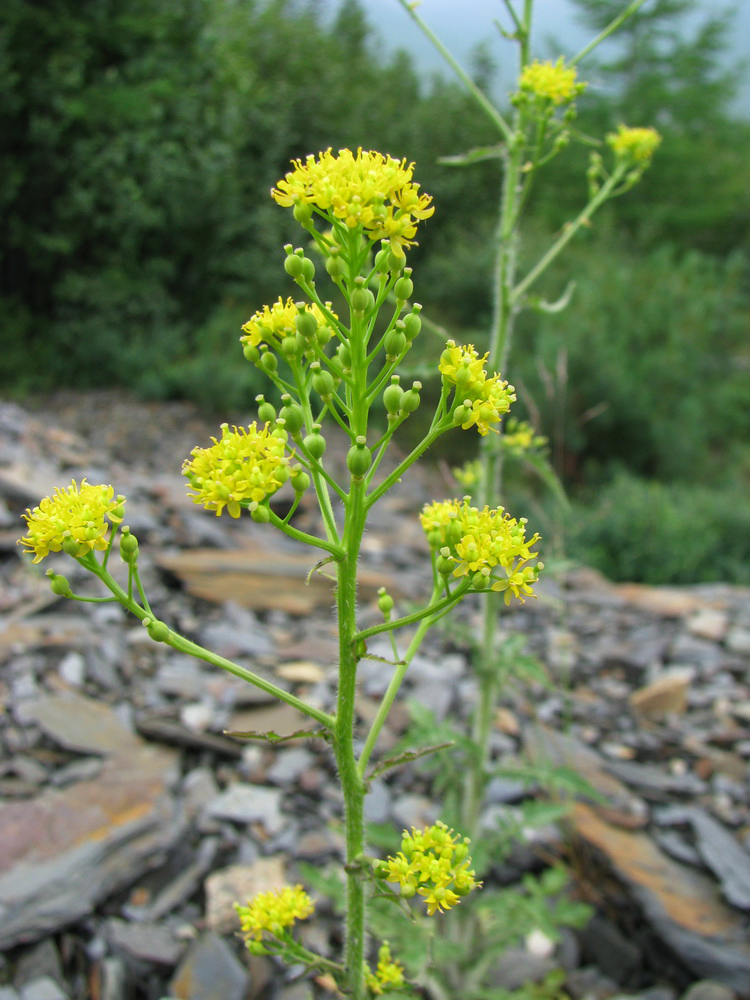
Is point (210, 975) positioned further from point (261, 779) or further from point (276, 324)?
point (276, 324)

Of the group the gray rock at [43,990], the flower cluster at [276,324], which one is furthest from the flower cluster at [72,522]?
the gray rock at [43,990]

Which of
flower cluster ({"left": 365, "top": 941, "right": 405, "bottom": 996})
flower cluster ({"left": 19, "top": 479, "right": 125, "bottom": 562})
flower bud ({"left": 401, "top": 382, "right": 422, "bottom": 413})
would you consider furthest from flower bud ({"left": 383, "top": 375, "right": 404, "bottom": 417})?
flower cluster ({"left": 365, "top": 941, "right": 405, "bottom": 996})

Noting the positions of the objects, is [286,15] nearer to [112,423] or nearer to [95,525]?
[112,423]

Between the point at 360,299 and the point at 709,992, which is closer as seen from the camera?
the point at 360,299

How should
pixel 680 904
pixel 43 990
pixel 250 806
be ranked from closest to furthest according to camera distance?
pixel 43 990 < pixel 680 904 < pixel 250 806

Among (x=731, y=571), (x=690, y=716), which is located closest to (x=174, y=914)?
(x=690, y=716)

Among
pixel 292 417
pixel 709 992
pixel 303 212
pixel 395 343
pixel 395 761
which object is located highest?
pixel 303 212

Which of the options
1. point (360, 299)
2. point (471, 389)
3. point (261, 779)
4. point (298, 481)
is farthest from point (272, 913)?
point (261, 779)
